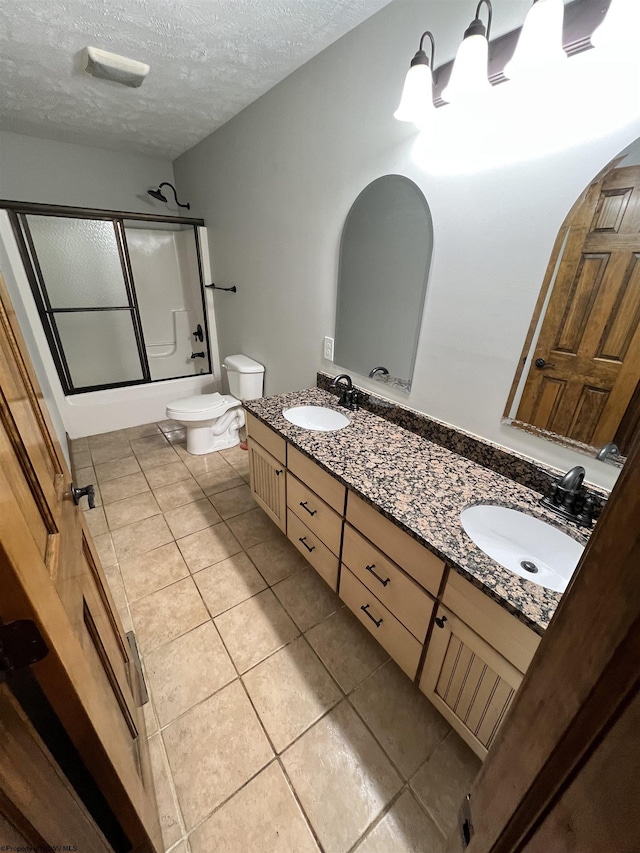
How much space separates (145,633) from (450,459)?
1.48 metres

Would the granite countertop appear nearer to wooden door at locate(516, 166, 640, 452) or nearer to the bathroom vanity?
the bathroom vanity

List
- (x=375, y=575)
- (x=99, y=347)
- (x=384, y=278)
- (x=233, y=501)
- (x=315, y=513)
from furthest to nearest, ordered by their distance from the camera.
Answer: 1. (x=99, y=347)
2. (x=233, y=501)
3. (x=384, y=278)
4. (x=315, y=513)
5. (x=375, y=575)

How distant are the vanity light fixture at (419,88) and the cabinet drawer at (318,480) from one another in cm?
128

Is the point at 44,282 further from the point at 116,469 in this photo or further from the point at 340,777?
the point at 340,777

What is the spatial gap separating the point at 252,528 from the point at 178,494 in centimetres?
64

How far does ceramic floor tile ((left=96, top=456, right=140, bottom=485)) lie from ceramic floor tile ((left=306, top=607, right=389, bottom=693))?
1.82 metres

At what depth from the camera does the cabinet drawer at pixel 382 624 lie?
1114mm

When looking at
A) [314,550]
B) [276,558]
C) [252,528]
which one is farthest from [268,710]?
[252,528]

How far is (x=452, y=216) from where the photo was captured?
1.23 metres

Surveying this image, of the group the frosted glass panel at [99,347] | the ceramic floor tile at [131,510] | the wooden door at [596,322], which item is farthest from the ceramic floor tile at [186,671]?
the frosted glass panel at [99,347]

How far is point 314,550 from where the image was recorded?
59.6 inches

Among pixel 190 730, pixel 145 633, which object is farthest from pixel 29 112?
pixel 190 730

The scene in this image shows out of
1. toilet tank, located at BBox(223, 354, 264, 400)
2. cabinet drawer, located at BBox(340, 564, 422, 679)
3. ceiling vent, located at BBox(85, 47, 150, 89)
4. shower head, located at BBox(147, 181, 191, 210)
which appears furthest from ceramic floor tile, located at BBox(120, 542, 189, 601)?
shower head, located at BBox(147, 181, 191, 210)

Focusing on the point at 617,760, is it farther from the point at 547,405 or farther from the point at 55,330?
the point at 55,330
